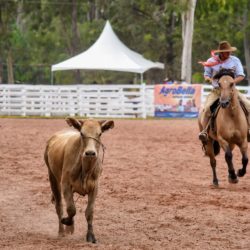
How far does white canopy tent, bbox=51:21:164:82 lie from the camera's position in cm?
4212

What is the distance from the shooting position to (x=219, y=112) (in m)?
14.5

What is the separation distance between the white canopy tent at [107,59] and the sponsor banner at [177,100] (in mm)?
5596

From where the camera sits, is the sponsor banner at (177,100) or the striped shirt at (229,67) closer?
the striped shirt at (229,67)

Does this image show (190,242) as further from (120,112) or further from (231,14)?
(231,14)

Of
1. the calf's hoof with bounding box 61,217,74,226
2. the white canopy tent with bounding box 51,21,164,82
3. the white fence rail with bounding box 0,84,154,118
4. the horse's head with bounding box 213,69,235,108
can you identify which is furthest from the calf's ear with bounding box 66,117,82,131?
the white canopy tent with bounding box 51,21,164,82

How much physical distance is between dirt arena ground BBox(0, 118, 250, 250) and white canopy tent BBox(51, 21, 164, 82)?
2058cm

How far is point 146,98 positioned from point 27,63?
4059cm

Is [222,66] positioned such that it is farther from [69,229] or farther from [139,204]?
[69,229]

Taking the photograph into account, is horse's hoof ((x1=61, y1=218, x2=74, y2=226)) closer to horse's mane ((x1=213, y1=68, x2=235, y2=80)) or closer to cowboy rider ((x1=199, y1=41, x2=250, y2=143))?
horse's mane ((x1=213, y1=68, x2=235, y2=80))

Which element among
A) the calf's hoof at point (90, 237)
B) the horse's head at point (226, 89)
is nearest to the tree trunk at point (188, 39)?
the horse's head at point (226, 89)

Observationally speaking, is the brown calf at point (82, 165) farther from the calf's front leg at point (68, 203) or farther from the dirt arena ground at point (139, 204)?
the dirt arena ground at point (139, 204)

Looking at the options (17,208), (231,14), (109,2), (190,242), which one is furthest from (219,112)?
(109,2)

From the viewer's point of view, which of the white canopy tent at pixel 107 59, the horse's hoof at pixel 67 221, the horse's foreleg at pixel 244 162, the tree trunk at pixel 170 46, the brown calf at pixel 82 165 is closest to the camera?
the brown calf at pixel 82 165

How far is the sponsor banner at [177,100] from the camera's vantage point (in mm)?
34969
